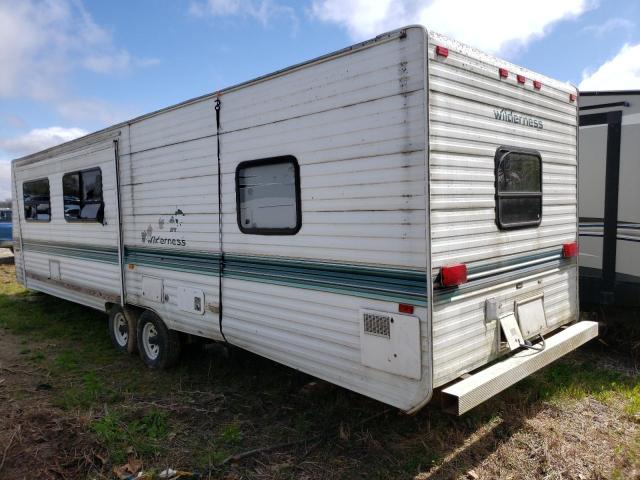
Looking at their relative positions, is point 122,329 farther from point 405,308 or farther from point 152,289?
point 405,308

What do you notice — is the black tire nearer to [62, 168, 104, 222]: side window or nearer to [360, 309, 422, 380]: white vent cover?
[62, 168, 104, 222]: side window

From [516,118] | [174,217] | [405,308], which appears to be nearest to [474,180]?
[516,118]

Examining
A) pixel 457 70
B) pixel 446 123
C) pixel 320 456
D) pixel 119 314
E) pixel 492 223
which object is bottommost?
pixel 320 456

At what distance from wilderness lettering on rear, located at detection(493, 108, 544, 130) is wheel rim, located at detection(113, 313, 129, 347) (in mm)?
4868

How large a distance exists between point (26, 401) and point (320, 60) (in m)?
4.11

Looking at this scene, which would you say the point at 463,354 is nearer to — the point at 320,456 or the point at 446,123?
the point at 320,456

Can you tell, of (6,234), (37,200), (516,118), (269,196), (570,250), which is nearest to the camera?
(516,118)

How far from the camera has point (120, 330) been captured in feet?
21.1

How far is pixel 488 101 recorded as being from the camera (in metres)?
3.68

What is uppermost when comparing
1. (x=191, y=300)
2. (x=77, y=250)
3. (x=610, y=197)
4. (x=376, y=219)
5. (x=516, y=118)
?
(x=516, y=118)

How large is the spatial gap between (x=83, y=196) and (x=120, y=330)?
1802 millimetres

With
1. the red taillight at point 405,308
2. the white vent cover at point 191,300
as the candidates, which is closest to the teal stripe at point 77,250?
the white vent cover at point 191,300

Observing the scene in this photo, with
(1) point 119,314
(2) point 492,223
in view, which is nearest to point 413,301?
(2) point 492,223

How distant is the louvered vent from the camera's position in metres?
3.36
